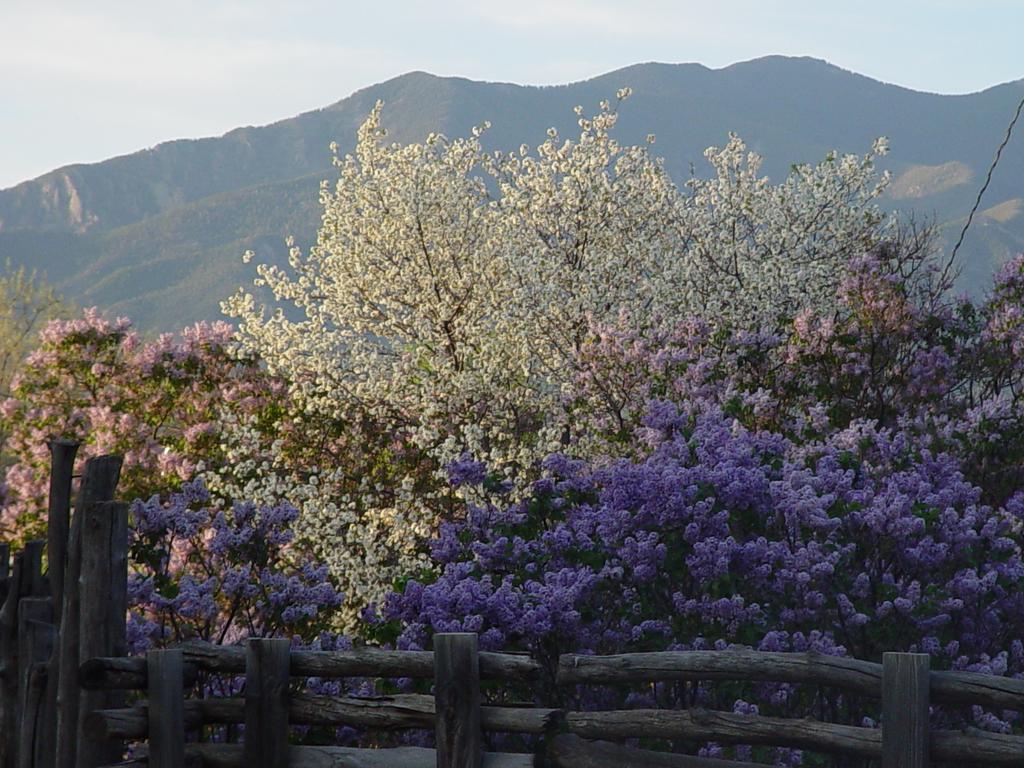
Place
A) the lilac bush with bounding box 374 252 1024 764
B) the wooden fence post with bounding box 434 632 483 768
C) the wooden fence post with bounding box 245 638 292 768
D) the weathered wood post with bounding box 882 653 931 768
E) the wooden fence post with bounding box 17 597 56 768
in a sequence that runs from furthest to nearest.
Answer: the lilac bush with bounding box 374 252 1024 764 < the wooden fence post with bounding box 17 597 56 768 < the wooden fence post with bounding box 245 638 292 768 < the wooden fence post with bounding box 434 632 483 768 < the weathered wood post with bounding box 882 653 931 768

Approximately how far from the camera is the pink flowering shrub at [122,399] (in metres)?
18.2

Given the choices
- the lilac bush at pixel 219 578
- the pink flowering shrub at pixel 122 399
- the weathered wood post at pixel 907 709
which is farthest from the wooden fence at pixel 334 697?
the pink flowering shrub at pixel 122 399

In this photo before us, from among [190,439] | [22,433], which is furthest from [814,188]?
[22,433]

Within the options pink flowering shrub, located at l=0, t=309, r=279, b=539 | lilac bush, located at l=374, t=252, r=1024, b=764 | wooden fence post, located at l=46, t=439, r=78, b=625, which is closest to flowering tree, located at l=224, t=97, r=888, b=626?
pink flowering shrub, located at l=0, t=309, r=279, b=539

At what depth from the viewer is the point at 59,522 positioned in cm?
792

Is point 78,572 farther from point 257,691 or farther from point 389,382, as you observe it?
point 389,382

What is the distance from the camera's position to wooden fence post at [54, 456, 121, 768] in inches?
295

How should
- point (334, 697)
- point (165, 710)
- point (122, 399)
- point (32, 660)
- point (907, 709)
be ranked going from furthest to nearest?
point (122, 399) < point (32, 660) < point (334, 697) < point (165, 710) < point (907, 709)

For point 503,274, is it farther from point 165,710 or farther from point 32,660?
point 165,710

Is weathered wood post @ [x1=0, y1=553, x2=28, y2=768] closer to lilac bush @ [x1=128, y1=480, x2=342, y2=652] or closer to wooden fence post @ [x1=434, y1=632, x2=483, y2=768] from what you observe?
lilac bush @ [x1=128, y1=480, x2=342, y2=652]

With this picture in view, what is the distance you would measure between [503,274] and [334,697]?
9299mm

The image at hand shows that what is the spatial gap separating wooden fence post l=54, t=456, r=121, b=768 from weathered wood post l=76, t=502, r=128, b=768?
0.30 feet

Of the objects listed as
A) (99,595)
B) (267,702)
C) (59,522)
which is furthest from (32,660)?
(267,702)

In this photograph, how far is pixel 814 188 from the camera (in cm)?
1758
